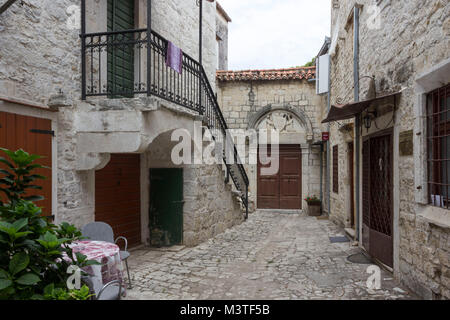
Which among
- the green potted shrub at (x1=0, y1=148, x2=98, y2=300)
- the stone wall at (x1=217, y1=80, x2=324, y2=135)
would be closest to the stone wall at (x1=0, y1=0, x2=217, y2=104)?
the green potted shrub at (x1=0, y1=148, x2=98, y2=300)

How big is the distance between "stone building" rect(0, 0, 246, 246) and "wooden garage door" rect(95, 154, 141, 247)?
18mm

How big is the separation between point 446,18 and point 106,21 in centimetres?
491

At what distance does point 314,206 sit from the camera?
1143 cm

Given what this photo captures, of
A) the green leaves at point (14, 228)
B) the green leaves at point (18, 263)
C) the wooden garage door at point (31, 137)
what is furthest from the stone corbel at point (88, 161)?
the green leaves at point (18, 263)

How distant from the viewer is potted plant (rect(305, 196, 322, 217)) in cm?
1141

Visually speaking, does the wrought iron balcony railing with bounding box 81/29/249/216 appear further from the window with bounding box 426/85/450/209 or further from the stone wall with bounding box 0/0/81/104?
the window with bounding box 426/85/450/209

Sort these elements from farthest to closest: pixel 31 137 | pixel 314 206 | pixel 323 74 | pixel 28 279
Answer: pixel 314 206 → pixel 323 74 → pixel 31 137 → pixel 28 279

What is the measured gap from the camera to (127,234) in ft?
21.6

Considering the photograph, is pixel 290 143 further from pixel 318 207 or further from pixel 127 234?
pixel 127 234

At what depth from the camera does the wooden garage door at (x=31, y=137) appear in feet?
12.4

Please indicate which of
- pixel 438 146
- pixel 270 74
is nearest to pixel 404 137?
pixel 438 146

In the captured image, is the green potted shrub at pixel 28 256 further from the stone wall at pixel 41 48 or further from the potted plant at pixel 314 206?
the potted plant at pixel 314 206

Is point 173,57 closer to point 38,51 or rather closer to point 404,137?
point 38,51

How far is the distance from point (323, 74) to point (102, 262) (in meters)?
8.87
